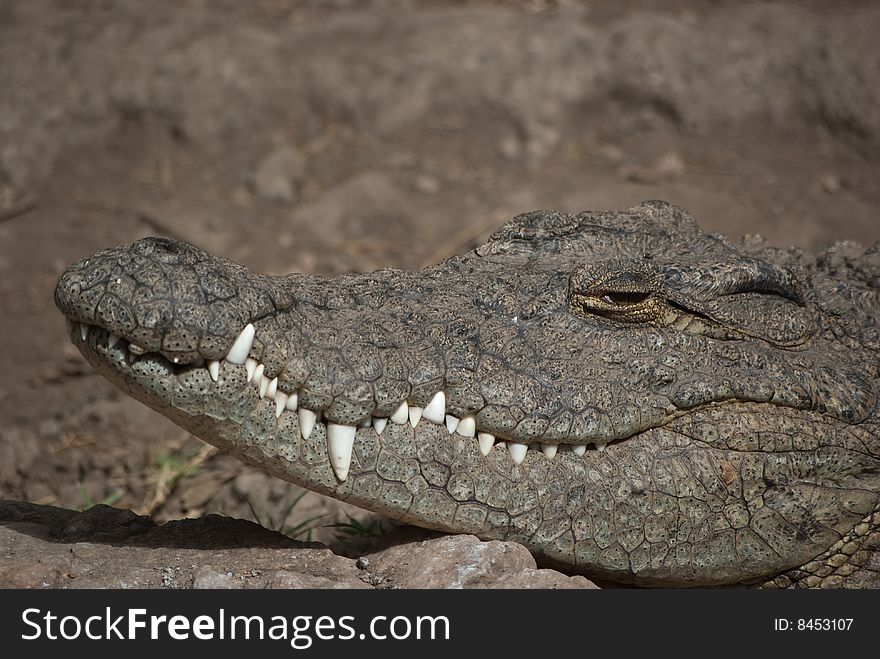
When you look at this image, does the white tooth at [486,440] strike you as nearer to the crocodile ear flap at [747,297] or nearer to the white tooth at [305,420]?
the white tooth at [305,420]

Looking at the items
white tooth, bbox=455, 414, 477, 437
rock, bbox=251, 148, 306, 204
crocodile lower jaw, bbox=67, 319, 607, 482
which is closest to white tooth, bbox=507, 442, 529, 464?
crocodile lower jaw, bbox=67, 319, 607, 482

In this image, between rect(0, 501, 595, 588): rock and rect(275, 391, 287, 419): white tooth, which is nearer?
rect(275, 391, 287, 419): white tooth

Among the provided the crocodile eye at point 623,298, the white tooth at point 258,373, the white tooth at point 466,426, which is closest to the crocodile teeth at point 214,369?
the white tooth at point 258,373

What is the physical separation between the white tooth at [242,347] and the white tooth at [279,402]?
156mm

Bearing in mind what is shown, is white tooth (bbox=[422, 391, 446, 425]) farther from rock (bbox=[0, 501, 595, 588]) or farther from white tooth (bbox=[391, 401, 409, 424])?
rock (bbox=[0, 501, 595, 588])

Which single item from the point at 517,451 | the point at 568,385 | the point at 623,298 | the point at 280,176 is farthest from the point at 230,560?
the point at 280,176

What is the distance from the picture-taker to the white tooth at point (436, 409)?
316cm

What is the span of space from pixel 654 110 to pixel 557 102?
2.75 ft

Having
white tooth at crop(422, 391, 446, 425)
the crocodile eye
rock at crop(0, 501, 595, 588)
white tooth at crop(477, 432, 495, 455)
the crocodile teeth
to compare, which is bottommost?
rock at crop(0, 501, 595, 588)

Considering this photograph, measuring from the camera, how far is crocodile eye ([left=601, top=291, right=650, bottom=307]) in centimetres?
360

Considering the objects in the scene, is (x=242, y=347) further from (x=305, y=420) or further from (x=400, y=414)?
(x=400, y=414)

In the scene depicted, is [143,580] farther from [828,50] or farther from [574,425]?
[828,50]

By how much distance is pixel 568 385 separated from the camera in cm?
333

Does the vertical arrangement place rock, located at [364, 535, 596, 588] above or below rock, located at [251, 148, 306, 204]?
above
